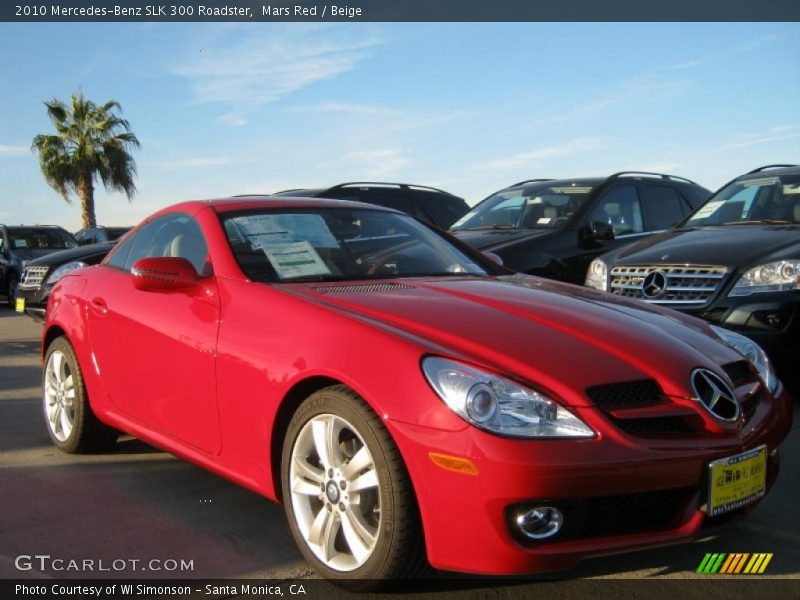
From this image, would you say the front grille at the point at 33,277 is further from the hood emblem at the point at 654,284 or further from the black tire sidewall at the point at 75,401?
the hood emblem at the point at 654,284

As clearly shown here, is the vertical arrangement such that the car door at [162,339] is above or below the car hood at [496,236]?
below

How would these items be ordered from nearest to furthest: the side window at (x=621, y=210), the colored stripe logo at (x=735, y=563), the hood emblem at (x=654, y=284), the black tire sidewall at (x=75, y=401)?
1. the colored stripe logo at (x=735, y=563)
2. the black tire sidewall at (x=75, y=401)
3. the hood emblem at (x=654, y=284)
4. the side window at (x=621, y=210)

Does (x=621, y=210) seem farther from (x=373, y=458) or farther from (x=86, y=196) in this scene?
(x=86, y=196)

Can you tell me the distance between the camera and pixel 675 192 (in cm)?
967

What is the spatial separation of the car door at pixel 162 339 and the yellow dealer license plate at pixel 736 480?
1.83m

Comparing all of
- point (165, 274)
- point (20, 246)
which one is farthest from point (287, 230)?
Answer: point (20, 246)

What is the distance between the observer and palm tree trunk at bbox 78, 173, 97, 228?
110ft

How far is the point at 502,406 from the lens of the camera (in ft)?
8.78

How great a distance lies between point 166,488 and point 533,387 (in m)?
2.19

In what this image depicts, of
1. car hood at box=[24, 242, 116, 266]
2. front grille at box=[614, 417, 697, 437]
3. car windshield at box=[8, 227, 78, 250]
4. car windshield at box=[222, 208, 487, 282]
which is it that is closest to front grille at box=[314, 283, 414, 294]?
car windshield at box=[222, 208, 487, 282]

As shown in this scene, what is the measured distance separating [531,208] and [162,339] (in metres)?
5.57

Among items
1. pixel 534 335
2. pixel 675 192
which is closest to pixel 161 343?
A: pixel 534 335

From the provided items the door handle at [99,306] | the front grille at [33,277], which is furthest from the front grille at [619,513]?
the front grille at [33,277]

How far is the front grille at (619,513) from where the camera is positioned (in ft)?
8.72
